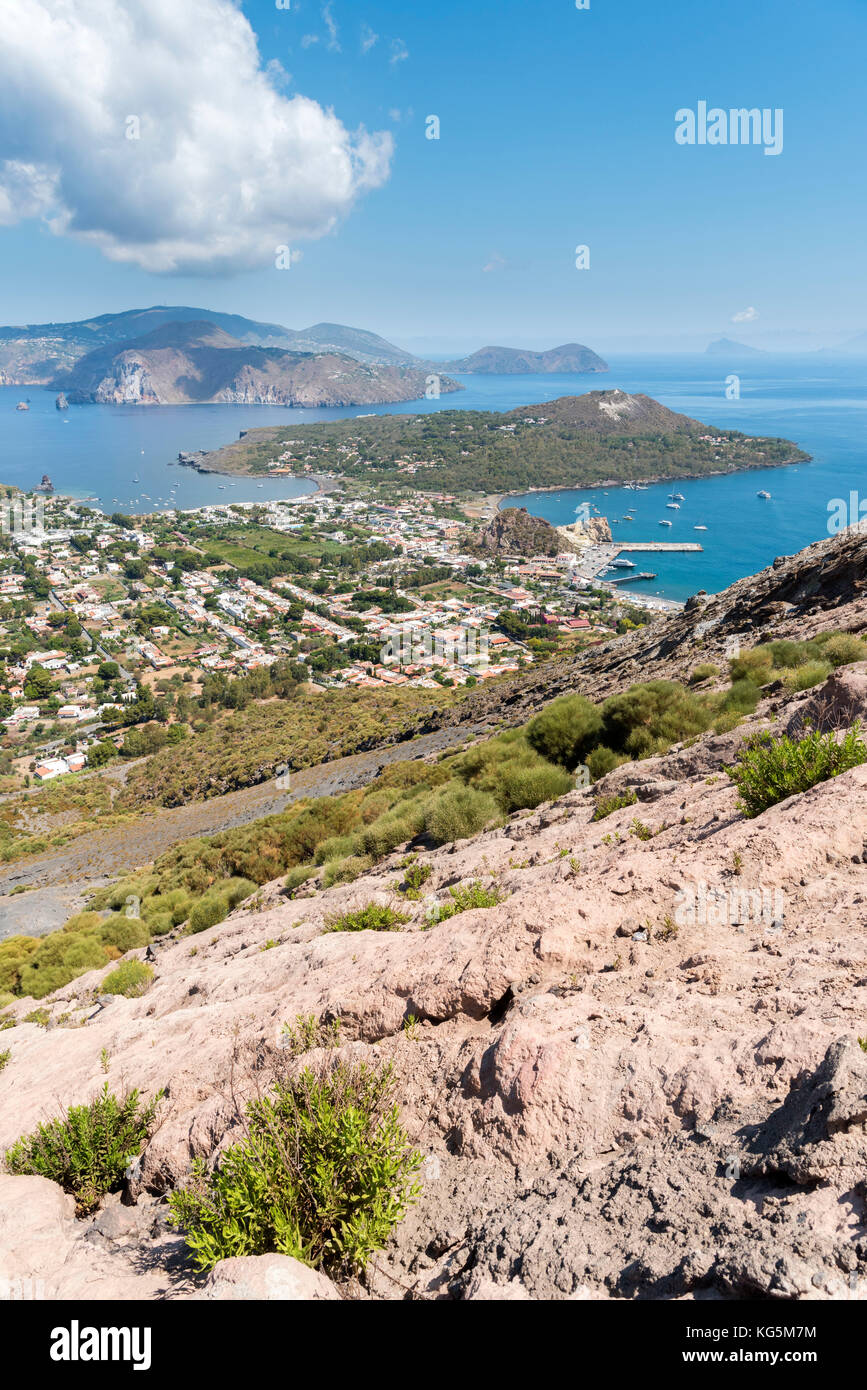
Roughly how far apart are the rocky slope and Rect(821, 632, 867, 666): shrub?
3469mm

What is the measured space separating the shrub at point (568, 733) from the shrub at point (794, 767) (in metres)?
5.93

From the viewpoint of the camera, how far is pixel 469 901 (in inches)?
222

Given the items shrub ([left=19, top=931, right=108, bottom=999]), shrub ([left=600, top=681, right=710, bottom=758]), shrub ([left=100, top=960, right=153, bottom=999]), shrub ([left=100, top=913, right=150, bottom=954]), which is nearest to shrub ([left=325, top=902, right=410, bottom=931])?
shrub ([left=100, top=960, right=153, bottom=999])

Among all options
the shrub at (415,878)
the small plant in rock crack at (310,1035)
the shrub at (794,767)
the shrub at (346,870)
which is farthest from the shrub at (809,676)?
the small plant in rock crack at (310,1035)

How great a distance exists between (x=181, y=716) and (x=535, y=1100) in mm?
48243

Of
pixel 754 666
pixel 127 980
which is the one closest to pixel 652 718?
pixel 754 666

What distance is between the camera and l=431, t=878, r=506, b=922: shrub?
551cm

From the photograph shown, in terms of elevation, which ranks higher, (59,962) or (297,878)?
(297,878)

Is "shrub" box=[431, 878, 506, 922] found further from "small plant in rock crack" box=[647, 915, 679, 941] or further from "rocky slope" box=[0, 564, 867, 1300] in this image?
"small plant in rock crack" box=[647, 915, 679, 941]

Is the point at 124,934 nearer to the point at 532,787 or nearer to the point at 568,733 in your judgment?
the point at 532,787

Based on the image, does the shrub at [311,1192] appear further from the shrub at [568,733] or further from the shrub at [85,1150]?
the shrub at [568,733]

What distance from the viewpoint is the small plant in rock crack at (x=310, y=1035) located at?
4348mm

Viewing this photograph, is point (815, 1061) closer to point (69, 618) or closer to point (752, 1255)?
point (752, 1255)

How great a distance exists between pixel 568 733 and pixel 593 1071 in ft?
27.6
